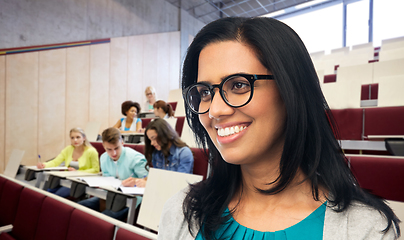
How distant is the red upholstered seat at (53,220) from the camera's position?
2.05ft

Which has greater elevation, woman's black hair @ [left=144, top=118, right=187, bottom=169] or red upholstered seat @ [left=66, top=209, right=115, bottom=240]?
woman's black hair @ [left=144, top=118, right=187, bottom=169]

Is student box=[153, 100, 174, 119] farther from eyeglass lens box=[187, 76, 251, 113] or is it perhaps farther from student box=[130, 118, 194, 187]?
eyeglass lens box=[187, 76, 251, 113]

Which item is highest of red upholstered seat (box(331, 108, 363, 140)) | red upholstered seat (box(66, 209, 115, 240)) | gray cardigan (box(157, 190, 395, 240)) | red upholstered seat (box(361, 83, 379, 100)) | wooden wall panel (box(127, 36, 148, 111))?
wooden wall panel (box(127, 36, 148, 111))

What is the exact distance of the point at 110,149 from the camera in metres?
1.19

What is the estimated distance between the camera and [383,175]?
631mm

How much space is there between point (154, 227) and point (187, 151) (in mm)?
439

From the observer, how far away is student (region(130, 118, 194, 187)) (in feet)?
3.43

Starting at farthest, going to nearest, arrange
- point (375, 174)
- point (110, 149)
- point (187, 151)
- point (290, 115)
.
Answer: point (110, 149)
point (187, 151)
point (375, 174)
point (290, 115)

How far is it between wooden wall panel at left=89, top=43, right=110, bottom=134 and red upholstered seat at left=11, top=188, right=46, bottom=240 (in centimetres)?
173

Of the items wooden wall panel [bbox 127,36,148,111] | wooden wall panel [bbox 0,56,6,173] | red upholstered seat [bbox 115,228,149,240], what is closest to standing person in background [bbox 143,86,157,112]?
wooden wall panel [bbox 127,36,148,111]

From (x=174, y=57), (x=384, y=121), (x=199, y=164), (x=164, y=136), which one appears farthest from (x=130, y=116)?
(x=174, y=57)

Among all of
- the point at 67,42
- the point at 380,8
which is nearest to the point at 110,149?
the point at 67,42

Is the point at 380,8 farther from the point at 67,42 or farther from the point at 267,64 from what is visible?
the point at 267,64

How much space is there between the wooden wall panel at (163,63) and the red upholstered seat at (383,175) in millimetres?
2861
